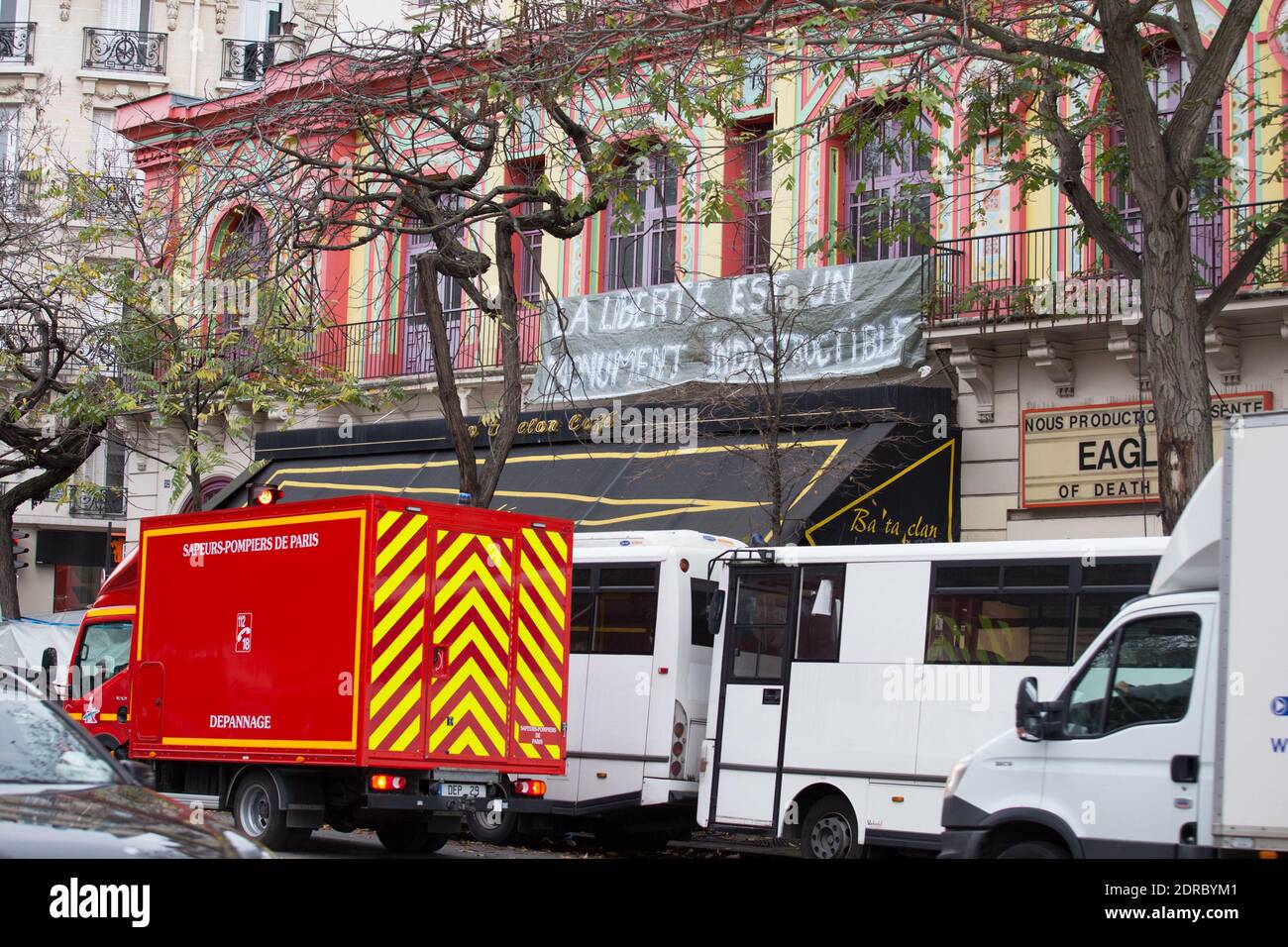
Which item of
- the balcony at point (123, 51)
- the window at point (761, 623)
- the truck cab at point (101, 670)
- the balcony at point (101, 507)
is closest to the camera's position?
the window at point (761, 623)

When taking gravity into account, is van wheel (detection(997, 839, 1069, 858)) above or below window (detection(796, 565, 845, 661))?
below

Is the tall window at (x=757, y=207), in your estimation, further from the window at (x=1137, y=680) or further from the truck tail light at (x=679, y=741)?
the window at (x=1137, y=680)

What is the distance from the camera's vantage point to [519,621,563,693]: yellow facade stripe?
14539 millimetres

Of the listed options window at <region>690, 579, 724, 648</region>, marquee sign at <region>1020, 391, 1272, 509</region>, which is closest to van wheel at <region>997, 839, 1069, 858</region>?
window at <region>690, 579, 724, 648</region>

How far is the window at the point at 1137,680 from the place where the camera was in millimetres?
9586

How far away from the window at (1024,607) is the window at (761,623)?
1.53 meters

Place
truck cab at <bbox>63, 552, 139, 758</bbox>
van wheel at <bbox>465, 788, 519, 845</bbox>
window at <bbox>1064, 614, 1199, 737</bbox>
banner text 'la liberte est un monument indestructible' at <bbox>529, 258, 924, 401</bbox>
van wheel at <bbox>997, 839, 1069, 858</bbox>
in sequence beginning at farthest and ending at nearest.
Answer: banner text 'la liberte est un monument indestructible' at <bbox>529, 258, 924, 401</bbox>, truck cab at <bbox>63, 552, 139, 758</bbox>, van wheel at <bbox>465, 788, 519, 845</bbox>, van wheel at <bbox>997, 839, 1069, 858</bbox>, window at <bbox>1064, 614, 1199, 737</bbox>

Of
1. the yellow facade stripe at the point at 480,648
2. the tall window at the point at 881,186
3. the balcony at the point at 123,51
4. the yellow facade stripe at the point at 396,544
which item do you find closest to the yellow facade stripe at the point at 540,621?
the yellow facade stripe at the point at 480,648

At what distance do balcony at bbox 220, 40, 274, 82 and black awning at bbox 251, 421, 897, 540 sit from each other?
1965 centimetres

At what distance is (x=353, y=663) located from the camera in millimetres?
13180

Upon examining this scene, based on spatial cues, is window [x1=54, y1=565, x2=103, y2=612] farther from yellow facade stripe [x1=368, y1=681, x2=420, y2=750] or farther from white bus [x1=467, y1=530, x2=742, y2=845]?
yellow facade stripe [x1=368, y1=681, x2=420, y2=750]

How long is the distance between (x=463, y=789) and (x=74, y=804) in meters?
7.11
